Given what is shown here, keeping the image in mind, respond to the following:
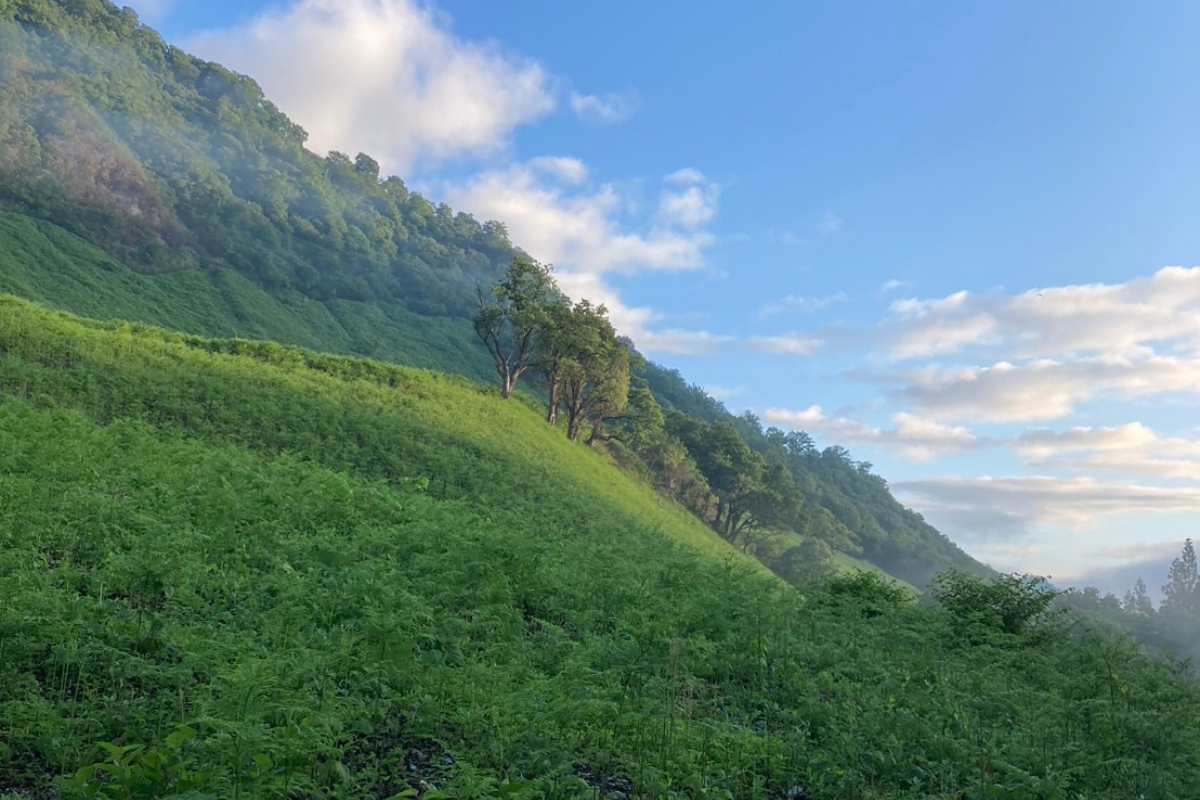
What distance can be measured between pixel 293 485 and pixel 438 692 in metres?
9.74

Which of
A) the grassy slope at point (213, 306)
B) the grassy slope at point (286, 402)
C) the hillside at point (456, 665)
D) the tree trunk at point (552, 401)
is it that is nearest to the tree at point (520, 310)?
the tree trunk at point (552, 401)

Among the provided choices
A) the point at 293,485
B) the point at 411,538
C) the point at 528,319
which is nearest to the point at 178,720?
the point at 411,538

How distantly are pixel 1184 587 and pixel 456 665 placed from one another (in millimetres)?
109097

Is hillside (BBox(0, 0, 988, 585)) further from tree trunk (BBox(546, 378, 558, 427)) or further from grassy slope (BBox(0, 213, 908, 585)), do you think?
tree trunk (BBox(546, 378, 558, 427))

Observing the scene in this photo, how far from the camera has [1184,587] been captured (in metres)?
88.8

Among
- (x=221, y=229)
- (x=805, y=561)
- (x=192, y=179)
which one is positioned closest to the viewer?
(x=805, y=561)

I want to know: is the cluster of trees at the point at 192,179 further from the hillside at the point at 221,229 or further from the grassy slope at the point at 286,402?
the grassy slope at the point at 286,402

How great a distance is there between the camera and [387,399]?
30625 millimetres

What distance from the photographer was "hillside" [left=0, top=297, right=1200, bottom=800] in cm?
539

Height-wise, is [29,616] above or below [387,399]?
below

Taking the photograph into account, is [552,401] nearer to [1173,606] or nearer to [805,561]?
[805,561]

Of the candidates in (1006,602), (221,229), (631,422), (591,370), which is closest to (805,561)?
(631,422)

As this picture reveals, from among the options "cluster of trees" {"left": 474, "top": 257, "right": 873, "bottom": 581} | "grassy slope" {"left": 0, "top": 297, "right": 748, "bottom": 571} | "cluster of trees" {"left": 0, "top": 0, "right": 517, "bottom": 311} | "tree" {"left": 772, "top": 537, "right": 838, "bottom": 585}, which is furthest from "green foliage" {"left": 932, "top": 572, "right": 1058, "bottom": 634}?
"cluster of trees" {"left": 0, "top": 0, "right": 517, "bottom": 311}

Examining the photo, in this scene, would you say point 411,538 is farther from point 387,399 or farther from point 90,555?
point 387,399
